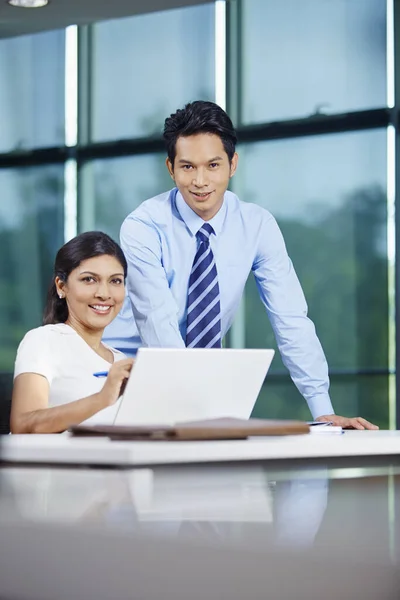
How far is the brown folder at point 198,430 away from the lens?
4.00 feet

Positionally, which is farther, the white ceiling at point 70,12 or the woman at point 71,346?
the white ceiling at point 70,12

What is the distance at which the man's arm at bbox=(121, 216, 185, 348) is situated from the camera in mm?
3621

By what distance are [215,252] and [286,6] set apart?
7.24 ft

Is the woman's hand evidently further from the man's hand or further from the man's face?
the man's face

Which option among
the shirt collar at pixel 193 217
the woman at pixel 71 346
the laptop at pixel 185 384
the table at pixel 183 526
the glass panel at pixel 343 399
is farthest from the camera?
the glass panel at pixel 343 399

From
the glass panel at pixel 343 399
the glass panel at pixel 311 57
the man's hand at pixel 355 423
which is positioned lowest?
the glass panel at pixel 343 399

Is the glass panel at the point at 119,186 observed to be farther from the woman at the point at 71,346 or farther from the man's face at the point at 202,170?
the woman at the point at 71,346

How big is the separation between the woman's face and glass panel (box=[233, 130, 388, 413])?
2.98m

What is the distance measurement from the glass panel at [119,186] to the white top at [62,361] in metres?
3.53

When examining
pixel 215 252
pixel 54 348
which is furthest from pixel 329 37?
pixel 54 348

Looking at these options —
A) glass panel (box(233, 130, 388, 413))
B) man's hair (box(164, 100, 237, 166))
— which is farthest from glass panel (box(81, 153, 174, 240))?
man's hair (box(164, 100, 237, 166))

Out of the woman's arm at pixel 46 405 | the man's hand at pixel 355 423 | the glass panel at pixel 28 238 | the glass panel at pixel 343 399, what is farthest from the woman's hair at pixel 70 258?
the glass panel at pixel 28 238

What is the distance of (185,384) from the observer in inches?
57.6

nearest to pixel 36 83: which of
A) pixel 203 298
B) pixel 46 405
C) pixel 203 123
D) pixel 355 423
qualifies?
pixel 203 123
